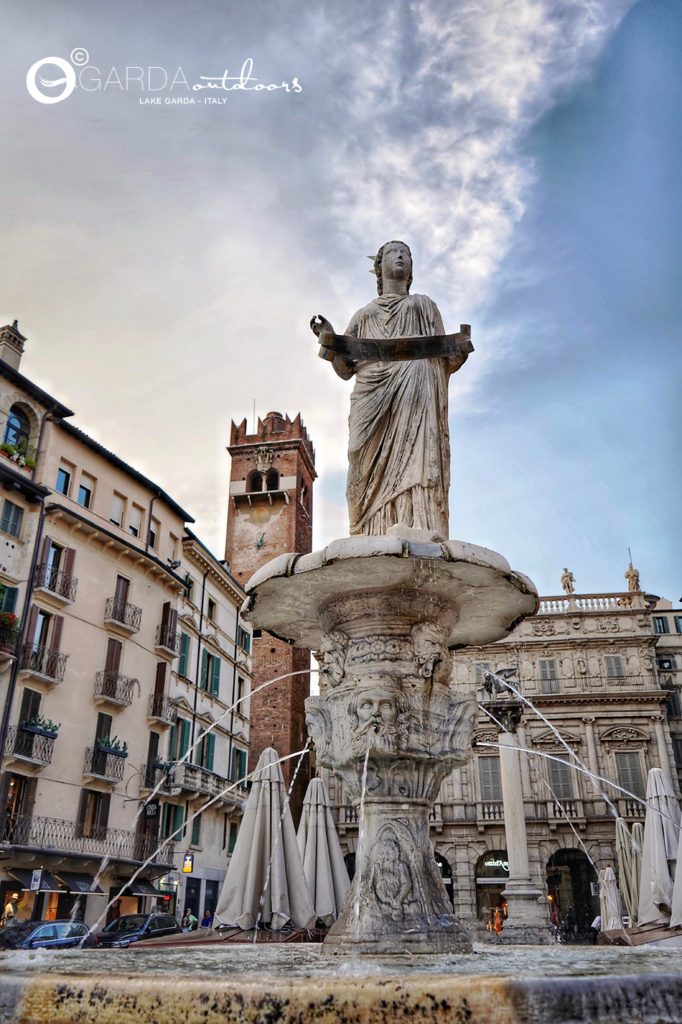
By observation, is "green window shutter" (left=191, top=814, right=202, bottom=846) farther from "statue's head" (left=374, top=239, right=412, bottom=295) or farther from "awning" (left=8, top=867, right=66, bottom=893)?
"statue's head" (left=374, top=239, right=412, bottom=295)

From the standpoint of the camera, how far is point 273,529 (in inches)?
2144

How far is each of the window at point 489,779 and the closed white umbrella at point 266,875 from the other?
31937 mm

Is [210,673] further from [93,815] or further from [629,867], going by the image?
[629,867]

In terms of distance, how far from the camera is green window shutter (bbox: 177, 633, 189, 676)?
1264 inches

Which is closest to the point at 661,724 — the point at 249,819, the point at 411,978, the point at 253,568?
the point at 253,568

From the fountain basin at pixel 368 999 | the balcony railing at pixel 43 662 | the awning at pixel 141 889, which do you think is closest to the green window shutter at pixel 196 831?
the awning at pixel 141 889

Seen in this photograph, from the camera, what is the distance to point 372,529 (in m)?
7.50

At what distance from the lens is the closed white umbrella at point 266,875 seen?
10453 mm

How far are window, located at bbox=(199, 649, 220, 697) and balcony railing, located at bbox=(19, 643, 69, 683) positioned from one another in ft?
33.6

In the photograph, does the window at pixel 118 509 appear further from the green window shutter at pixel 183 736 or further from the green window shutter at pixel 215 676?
the green window shutter at pixel 215 676

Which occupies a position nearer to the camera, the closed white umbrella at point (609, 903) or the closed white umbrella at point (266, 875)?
the closed white umbrella at point (266, 875)

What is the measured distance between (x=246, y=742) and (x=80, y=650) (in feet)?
53.5

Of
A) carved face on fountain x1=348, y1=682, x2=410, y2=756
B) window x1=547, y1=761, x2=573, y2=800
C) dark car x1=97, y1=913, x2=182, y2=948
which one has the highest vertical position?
window x1=547, y1=761, x2=573, y2=800

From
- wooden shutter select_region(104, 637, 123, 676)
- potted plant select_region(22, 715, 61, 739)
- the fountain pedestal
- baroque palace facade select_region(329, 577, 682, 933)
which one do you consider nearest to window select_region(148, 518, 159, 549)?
wooden shutter select_region(104, 637, 123, 676)
